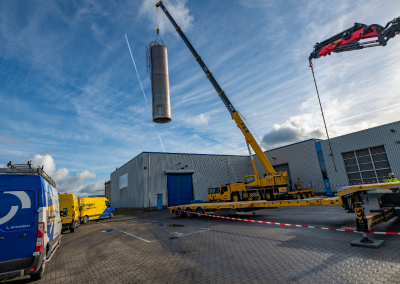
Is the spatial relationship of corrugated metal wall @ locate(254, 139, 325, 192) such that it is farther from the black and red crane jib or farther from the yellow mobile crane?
the black and red crane jib

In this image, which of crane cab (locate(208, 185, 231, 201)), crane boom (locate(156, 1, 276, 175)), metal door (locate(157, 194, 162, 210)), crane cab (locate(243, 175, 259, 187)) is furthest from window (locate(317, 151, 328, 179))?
metal door (locate(157, 194, 162, 210))

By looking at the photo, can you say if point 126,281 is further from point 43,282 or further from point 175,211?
point 175,211

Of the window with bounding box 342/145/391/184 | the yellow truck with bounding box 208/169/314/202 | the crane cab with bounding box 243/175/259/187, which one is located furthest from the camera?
the window with bounding box 342/145/391/184

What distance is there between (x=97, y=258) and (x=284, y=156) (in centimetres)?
3254

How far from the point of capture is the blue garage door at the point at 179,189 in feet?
108

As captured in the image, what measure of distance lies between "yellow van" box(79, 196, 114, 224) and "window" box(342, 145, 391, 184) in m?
30.4

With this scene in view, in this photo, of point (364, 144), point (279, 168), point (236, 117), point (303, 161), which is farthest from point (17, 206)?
point (279, 168)

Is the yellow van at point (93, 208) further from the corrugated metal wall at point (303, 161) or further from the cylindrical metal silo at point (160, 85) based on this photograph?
the corrugated metal wall at point (303, 161)

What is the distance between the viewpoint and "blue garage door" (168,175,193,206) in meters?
33.0

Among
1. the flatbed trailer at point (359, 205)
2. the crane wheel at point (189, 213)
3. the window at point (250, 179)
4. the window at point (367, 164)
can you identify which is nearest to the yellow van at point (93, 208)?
the crane wheel at point (189, 213)

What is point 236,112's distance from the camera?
2112 cm

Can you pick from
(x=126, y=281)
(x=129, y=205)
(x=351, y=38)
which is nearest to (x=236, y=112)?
(x=351, y=38)

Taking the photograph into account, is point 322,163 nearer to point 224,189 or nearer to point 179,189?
point 224,189

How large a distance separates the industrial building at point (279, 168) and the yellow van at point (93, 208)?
699 cm
